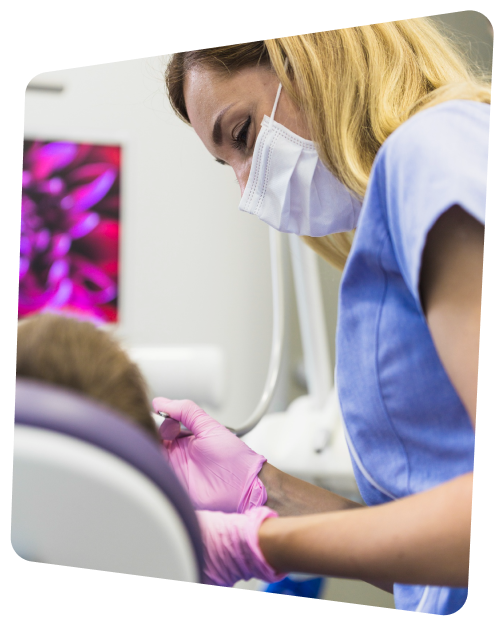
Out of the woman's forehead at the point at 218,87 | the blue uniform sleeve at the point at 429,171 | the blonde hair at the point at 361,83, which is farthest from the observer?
the woman's forehead at the point at 218,87

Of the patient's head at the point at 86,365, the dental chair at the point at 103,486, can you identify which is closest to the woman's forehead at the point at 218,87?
the patient's head at the point at 86,365

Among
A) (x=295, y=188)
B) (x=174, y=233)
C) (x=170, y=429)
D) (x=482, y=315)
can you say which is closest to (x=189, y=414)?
(x=170, y=429)

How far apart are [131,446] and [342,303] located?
39 centimetres

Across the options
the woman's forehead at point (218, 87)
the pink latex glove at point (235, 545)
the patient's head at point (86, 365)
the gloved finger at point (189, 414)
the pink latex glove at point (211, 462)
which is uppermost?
the woman's forehead at point (218, 87)

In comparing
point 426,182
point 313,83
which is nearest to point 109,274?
point 313,83

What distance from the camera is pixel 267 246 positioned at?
1269mm

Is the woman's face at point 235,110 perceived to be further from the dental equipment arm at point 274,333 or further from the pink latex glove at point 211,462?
the pink latex glove at point 211,462

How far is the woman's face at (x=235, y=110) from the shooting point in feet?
3.89

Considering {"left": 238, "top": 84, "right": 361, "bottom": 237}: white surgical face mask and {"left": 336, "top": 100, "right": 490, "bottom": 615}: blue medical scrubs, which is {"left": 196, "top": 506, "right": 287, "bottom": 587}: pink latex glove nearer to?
{"left": 336, "top": 100, "right": 490, "bottom": 615}: blue medical scrubs

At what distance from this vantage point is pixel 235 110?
1.23 m

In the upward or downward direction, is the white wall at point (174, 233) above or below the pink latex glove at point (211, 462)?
above

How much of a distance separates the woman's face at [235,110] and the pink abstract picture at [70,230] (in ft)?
0.68

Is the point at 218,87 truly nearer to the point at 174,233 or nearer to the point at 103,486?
the point at 174,233

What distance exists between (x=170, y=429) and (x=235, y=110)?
566 millimetres
